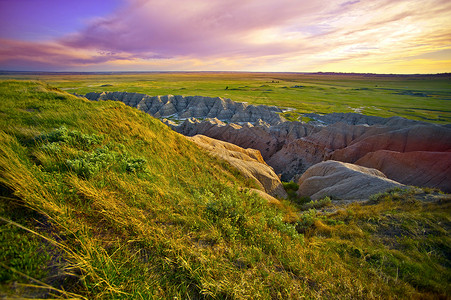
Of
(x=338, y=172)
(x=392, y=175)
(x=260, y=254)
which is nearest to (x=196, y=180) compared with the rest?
(x=260, y=254)

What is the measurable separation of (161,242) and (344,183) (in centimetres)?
1482

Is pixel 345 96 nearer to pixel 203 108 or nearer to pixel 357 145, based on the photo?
pixel 203 108

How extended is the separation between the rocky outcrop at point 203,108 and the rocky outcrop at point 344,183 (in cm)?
3423

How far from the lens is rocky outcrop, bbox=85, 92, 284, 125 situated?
182 ft

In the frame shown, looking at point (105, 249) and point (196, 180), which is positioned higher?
point (105, 249)

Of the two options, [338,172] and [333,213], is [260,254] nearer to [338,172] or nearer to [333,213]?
[333,213]

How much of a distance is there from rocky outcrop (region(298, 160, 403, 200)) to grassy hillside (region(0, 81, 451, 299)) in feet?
18.4

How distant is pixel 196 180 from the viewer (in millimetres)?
7188

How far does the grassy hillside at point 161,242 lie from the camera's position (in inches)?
88.2

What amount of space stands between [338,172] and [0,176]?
61.2 feet

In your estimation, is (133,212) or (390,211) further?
(390,211)

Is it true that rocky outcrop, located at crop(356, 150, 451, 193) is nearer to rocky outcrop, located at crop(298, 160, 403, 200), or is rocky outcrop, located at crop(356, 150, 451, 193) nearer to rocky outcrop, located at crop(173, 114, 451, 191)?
rocky outcrop, located at crop(173, 114, 451, 191)

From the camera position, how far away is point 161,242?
9.91 feet

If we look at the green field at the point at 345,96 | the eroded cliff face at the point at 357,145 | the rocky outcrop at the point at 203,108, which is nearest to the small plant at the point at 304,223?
the eroded cliff face at the point at 357,145
